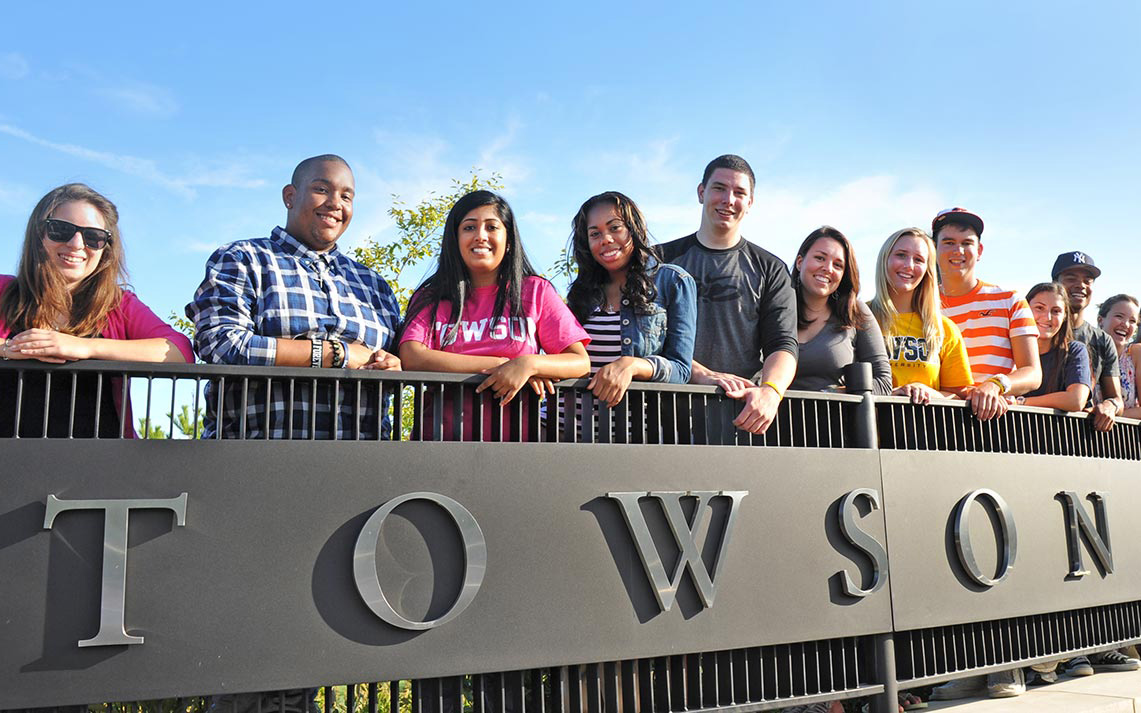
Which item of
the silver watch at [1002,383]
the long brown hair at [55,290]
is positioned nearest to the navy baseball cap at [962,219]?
the silver watch at [1002,383]

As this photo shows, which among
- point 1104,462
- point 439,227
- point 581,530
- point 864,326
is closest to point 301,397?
point 581,530

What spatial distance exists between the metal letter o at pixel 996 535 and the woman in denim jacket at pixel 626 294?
1397 mm

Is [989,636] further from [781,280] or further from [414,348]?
[414,348]

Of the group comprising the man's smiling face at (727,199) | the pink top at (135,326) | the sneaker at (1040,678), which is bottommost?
the sneaker at (1040,678)

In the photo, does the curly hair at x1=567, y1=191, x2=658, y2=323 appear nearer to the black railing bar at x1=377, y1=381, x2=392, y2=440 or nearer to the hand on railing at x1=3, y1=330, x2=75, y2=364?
the black railing bar at x1=377, y1=381, x2=392, y2=440

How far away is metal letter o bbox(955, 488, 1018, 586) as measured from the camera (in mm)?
4066

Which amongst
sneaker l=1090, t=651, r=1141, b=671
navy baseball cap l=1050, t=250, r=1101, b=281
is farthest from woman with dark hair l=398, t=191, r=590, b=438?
navy baseball cap l=1050, t=250, r=1101, b=281

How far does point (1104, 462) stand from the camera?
5.08m

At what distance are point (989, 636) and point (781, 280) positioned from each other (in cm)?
188

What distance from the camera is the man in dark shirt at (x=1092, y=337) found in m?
6.00

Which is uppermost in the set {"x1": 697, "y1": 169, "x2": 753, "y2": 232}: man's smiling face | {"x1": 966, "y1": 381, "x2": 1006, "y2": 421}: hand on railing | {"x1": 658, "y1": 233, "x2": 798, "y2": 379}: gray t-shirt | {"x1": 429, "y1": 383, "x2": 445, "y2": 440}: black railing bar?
{"x1": 697, "y1": 169, "x2": 753, "y2": 232}: man's smiling face

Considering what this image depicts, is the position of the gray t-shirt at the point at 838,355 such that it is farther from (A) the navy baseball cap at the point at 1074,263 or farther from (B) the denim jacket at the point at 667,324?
(A) the navy baseball cap at the point at 1074,263

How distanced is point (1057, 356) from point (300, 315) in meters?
4.79

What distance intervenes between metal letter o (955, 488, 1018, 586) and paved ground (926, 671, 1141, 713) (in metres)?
0.65
